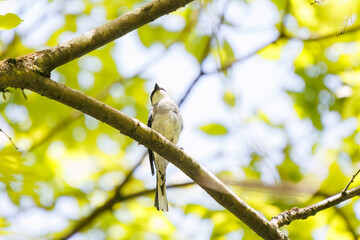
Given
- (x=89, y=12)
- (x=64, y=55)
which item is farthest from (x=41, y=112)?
(x=64, y=55)

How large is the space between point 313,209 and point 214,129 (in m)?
1.47

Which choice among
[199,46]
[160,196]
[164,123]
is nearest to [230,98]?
[160,196]

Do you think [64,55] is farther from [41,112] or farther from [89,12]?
[89,12]

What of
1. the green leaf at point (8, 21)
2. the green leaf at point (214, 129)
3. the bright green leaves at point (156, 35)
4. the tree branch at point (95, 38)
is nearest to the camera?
the green leaf at point (8, 21)

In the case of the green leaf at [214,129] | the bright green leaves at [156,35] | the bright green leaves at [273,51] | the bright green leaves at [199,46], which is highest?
the bright green leaves at [156,35]

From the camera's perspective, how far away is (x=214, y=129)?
4.00m

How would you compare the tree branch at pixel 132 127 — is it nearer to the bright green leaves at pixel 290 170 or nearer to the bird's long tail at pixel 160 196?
the bright green leaves at pixel 290 170

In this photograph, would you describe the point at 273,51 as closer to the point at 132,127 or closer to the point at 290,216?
the point at 290,216

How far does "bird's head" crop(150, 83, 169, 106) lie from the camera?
5930 millimetres

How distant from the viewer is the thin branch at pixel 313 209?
2.71m

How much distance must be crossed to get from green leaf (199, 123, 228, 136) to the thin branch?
1292 mm

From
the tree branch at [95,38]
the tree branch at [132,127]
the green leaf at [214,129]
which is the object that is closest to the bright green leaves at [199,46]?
the green leaf at [214,129]

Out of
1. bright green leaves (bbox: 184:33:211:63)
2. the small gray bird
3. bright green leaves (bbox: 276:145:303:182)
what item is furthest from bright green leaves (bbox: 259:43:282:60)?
the small gray bird

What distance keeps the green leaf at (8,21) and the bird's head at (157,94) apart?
3.97m
